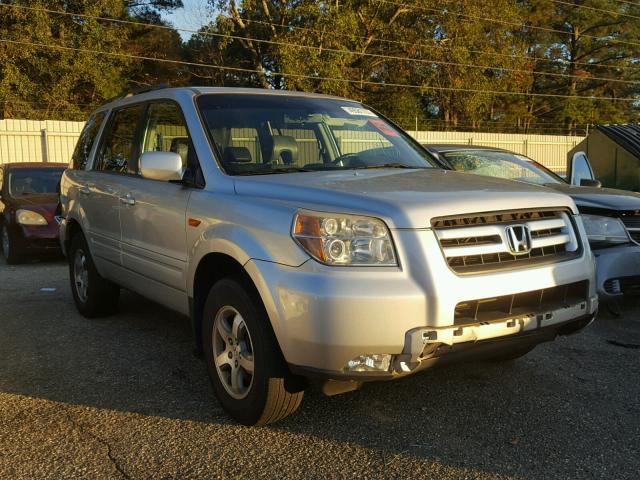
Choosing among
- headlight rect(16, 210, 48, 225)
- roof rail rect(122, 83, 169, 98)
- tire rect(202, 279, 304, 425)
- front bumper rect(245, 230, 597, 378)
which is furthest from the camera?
headlight rect(16, 210, 48, 225)

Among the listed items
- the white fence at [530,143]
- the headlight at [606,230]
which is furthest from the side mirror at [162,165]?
the white fence at [530,143]

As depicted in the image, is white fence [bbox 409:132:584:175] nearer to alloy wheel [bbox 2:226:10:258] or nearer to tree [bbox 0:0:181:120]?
tree [bbox 0:0:181:120]

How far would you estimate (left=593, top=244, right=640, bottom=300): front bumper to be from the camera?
5.16 m

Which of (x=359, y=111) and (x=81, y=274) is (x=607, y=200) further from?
(x=81, y=274)

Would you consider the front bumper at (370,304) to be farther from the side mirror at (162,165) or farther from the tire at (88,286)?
the tire at (88,286)

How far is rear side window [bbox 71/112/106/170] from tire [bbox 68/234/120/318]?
27.4 inches

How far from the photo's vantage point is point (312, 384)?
334 cm

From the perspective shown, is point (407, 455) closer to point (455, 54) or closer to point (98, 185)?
point (98, 185)

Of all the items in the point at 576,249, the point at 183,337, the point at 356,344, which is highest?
the point at 576,249

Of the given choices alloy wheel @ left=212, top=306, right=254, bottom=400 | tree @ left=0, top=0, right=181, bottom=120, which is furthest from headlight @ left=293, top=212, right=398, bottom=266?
tree @ left=0, top=0, right=181, bottom=120

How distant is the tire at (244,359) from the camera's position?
315 centimetres

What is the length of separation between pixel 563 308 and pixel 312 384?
1.35 metres

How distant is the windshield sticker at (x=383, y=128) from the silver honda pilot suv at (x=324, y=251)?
0.13 meters

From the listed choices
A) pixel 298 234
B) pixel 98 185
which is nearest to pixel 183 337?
pixel 98 185
